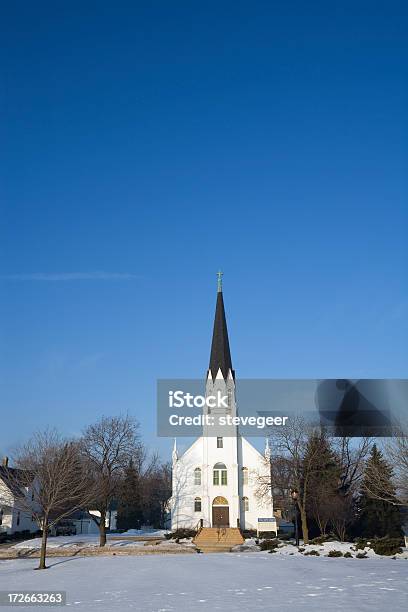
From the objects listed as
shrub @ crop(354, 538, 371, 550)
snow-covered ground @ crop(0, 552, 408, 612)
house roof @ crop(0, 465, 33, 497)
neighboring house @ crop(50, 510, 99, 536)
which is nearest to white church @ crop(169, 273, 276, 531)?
neighboring house @ crop(50, 510, 99, 536)

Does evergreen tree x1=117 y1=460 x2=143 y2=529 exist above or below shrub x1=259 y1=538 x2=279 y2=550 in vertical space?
above

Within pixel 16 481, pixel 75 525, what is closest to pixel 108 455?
pixel 16 481

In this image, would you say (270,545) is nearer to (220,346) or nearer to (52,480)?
(52,480)

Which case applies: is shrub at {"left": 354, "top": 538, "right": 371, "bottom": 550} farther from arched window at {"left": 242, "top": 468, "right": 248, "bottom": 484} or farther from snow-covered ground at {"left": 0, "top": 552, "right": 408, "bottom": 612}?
arched window at {"left": 242, "top": 468, "right": 248, "bottom": 484}

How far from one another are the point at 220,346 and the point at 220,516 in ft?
52.8

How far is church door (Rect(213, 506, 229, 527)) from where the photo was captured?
160 feet

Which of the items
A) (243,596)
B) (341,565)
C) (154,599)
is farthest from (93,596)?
(341,565)

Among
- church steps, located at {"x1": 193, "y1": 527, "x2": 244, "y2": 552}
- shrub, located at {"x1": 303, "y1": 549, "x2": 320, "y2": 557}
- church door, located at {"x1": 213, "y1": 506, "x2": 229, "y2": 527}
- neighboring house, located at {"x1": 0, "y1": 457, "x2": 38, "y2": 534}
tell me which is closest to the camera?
shrub, located at {"x1": 303, "y1": 549, "x2": 320, "y2": 557}

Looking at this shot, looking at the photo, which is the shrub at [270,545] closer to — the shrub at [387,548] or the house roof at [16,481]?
the shrub at [387,548]

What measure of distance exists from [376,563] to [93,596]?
11354 mm

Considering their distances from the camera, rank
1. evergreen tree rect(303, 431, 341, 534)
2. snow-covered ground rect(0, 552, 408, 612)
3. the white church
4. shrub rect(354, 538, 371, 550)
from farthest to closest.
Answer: the white church
evergreen tree rect(303, 431, 341, 534)
shrub rect(354, 538, 371, 550)
snow-covered ground rect(0, 552, 408, 612)

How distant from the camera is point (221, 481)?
166 ft

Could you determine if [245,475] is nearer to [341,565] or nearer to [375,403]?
[375,403]

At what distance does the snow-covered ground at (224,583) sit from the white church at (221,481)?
24.5 m
